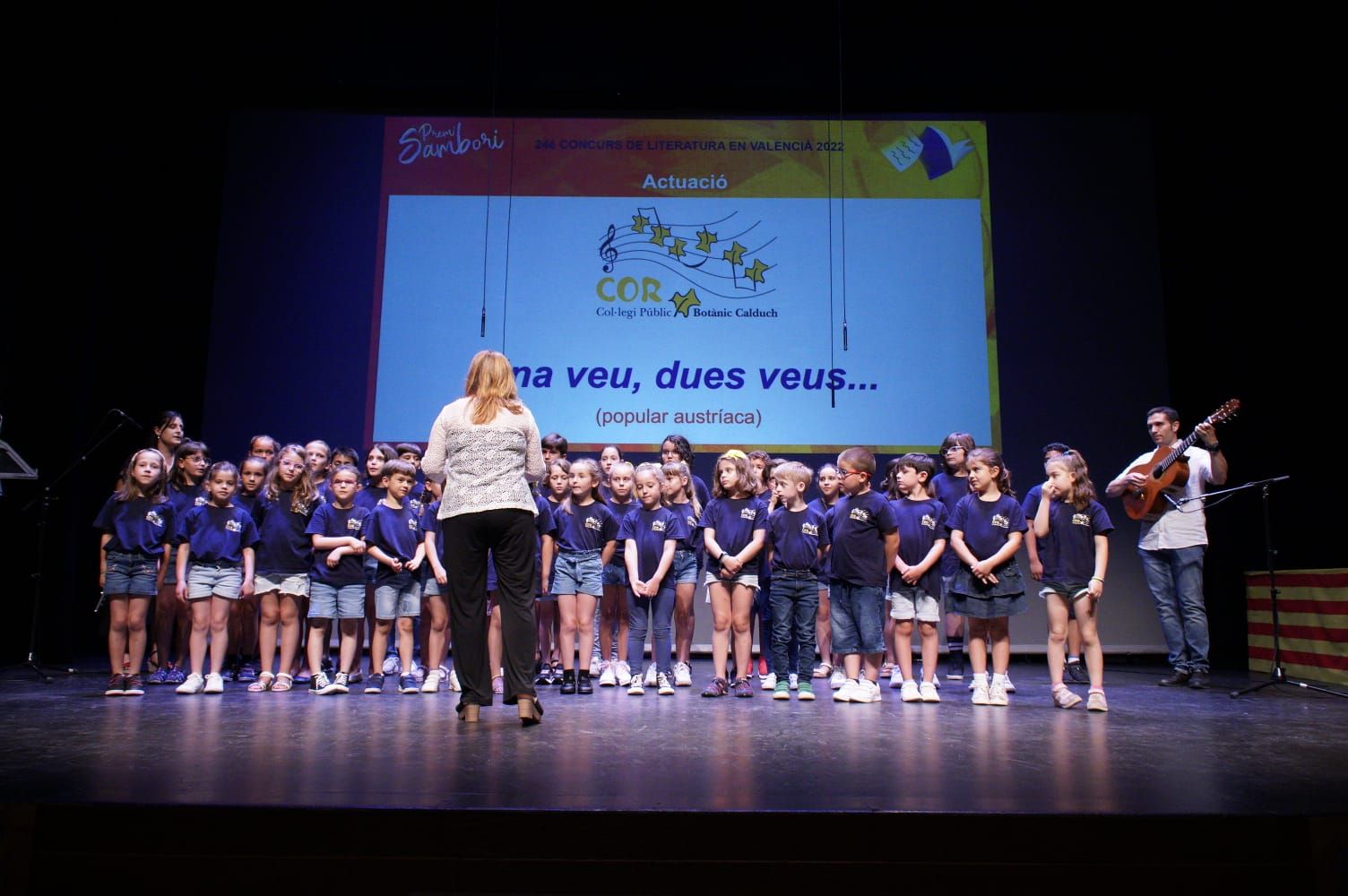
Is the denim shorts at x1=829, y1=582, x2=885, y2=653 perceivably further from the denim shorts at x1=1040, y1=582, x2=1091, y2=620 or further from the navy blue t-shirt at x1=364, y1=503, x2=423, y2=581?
the navy blue t-shirt at x1=364, y1=503, x2=423, y2=581

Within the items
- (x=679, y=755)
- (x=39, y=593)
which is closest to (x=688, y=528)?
(x=679, y=755)

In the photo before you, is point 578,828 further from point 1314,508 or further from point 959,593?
point 1314,508

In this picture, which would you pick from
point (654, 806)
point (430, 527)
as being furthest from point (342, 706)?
point (654, 806)

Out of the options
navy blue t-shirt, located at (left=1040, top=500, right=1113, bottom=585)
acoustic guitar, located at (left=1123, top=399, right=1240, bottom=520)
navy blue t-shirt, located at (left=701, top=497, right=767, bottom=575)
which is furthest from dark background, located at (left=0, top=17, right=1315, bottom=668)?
navy blue t-shirt, located at (left=701, top=497, right=767, bottom=575)

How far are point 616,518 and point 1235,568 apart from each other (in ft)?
15.6

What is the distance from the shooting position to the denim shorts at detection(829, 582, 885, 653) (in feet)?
14.8

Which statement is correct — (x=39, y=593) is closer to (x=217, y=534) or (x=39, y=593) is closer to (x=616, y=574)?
(x=217, y=534)

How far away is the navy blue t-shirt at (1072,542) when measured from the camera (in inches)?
170

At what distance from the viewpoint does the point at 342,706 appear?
3.96m

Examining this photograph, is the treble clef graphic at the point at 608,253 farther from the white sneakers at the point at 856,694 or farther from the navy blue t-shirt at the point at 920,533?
the white sneakers at the point at 856,694

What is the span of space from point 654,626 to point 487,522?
5.89ft

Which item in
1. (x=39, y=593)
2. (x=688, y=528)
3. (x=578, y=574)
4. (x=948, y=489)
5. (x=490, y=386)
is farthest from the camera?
(x=948, y=489)

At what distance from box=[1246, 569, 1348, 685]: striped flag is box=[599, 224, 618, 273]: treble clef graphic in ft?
16.8

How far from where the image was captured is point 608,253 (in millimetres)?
7000
